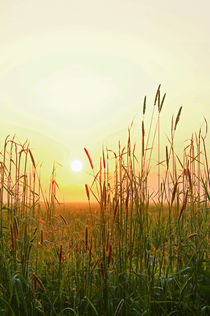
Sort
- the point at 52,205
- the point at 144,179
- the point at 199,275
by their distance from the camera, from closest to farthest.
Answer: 1. the point at 199,275
2. the point at 144,179
3. the point at 52,205

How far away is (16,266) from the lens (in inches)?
91.7

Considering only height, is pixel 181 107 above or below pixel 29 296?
above

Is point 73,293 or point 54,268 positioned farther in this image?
point 54,268

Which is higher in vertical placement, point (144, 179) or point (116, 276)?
point (144, 179)

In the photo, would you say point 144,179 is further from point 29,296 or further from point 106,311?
point 29,296

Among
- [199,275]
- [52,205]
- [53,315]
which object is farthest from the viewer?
[52,205]

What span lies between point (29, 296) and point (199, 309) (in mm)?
1186

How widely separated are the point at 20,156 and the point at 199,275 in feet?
5.61

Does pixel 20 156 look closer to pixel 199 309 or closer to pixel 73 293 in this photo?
pixel 73 293

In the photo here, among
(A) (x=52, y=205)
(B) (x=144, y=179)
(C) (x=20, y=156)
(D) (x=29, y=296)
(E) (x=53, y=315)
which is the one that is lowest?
(E) (x=53, y=315)

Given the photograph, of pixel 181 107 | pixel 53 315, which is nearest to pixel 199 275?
pixel 53 315

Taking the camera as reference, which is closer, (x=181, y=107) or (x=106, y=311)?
(x=106, y=311)

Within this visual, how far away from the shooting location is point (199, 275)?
232 centimetres

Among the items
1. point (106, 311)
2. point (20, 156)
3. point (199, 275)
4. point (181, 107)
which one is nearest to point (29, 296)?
point (106, 311)
